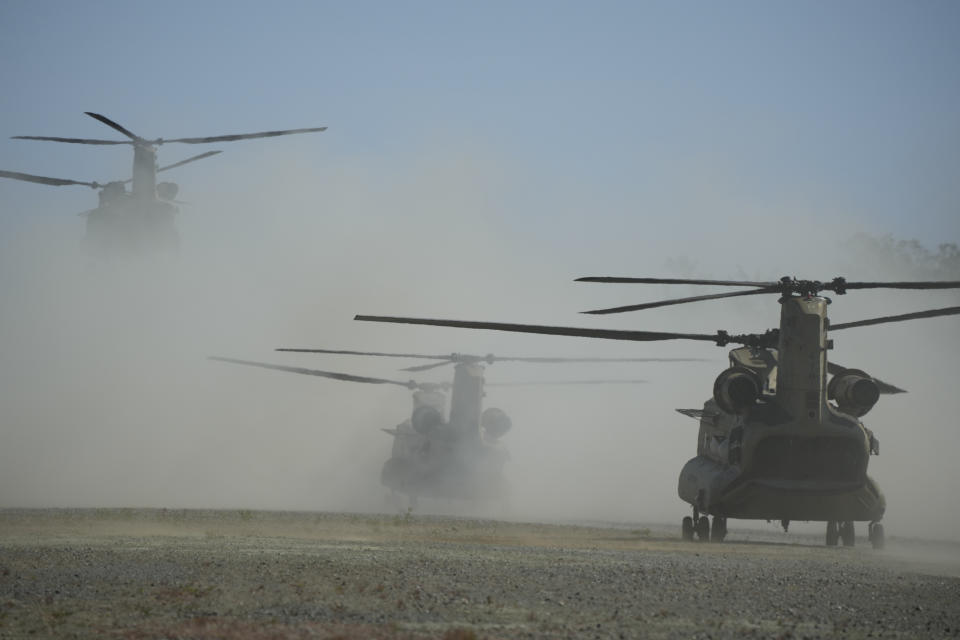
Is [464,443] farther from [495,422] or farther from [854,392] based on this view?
[854,392]

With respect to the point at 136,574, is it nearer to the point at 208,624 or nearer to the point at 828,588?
the point at 208,624

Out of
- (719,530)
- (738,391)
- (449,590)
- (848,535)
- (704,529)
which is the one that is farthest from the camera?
(704,529)

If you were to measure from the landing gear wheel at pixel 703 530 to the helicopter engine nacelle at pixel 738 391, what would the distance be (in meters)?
3.34

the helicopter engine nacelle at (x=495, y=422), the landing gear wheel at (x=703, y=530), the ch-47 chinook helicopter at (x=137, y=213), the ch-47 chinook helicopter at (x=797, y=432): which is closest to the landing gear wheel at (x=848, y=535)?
the ch-47 chinook helicopter at (x=797, y=432)

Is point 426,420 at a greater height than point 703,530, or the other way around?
point 426,420

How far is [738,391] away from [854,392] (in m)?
2.35

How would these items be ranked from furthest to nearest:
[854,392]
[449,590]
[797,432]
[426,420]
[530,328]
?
[426,420], [854,392], [797,432], [530,328], [449,590]

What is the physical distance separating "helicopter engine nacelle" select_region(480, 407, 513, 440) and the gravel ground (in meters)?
23.5

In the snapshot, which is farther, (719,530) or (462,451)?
(462,451)

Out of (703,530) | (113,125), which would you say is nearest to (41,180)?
(113,125)

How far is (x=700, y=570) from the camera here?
17109 millimetres

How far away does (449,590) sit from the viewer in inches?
554

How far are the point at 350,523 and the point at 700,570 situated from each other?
14974mm

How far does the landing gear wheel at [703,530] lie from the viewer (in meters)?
26.5
